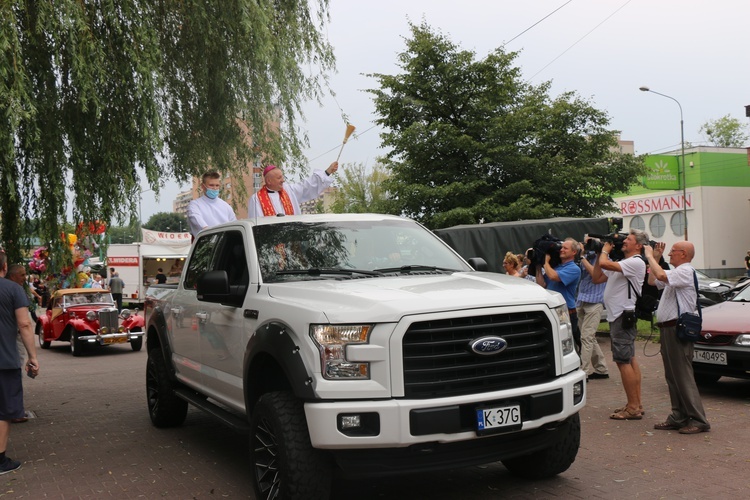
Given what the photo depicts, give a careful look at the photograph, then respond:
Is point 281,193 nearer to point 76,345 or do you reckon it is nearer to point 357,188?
point 76,345

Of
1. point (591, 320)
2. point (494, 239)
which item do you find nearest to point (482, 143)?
point (494, 239)

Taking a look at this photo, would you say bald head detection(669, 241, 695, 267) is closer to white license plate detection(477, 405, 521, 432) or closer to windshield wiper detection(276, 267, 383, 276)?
windshield wiper detection(276, 267, 383, 276)

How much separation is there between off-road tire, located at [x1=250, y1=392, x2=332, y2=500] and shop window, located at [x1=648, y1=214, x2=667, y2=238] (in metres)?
46.2

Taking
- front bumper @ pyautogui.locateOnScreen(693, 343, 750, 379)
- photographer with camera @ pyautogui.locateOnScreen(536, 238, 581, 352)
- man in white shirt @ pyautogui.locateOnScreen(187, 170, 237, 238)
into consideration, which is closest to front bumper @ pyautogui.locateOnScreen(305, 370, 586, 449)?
man in white shirt @ pyautogui.locateOnScreen(187, 170, 237, 238)

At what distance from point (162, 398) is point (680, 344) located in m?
5.36

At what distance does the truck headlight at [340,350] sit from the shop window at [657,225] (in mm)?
46258

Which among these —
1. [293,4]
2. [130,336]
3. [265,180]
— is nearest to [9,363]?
[265,180]

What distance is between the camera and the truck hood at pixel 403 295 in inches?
176

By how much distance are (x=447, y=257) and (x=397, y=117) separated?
2355 centimetres

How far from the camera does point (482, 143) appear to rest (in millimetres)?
27953

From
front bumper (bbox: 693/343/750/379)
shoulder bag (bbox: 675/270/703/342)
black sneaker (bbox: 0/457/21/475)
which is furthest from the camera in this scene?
front bumper (bbox: 693/343/750/379)

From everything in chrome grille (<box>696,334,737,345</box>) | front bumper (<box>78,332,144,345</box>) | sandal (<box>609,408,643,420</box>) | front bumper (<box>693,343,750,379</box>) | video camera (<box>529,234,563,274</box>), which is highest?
video camera (<box>529,234,563,274</box>)

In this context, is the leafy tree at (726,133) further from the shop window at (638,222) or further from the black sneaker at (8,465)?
the black sneaker at (8,465)

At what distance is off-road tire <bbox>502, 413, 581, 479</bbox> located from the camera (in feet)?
17.8
